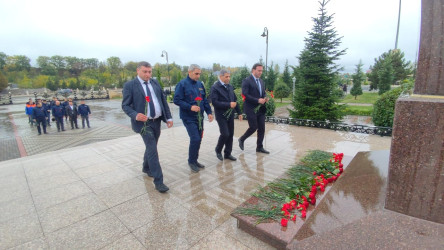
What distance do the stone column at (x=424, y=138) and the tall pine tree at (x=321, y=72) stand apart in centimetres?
705

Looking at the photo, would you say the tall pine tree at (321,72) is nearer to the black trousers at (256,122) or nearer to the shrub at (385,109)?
the shrub at (385,109)

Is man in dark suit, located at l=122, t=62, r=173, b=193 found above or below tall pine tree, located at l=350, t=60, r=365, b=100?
below

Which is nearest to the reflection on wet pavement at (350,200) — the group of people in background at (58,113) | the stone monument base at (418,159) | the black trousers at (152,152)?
the stone monument base at (418,159)

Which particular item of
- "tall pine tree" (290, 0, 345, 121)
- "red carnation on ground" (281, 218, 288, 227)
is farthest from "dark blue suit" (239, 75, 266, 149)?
"tall pine tree" (290, 0, 345, 121)

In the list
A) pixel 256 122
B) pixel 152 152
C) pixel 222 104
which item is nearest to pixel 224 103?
pixel 222 104

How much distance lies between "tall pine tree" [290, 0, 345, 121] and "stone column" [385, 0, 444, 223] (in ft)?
23.1

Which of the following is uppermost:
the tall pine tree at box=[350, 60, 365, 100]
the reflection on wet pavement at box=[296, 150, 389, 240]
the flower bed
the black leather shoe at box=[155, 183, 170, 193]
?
the tall pine tree at box=[350, 60, 365, 100]

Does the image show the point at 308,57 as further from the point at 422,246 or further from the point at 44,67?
the point at 44,67

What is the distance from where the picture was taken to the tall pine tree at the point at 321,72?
28.6 feet

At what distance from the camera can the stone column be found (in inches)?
67.5

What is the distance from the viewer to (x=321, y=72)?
8773 millimetres

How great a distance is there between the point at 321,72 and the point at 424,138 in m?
7.73

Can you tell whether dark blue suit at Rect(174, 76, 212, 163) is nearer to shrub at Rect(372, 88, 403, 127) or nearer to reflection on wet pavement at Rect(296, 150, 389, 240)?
reflection on wet pavement at Rect(296, 150, 389, 240)

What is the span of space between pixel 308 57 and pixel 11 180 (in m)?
9.64
